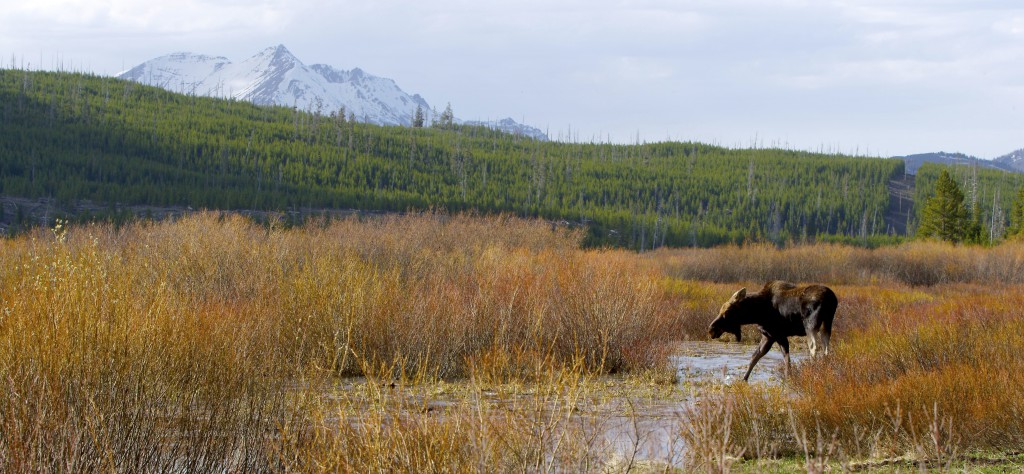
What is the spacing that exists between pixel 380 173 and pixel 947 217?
61.8 metres

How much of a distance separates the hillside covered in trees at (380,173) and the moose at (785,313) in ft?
198

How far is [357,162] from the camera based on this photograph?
107 m

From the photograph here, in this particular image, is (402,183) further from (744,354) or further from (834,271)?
(744,354)

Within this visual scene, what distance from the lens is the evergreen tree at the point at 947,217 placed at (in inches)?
2566

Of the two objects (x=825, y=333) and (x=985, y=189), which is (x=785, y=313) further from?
(x=985, y=189)

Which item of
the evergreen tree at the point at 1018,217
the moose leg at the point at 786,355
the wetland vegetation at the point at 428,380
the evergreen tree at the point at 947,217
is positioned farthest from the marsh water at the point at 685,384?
the evergreen tree at the point at 1018,217

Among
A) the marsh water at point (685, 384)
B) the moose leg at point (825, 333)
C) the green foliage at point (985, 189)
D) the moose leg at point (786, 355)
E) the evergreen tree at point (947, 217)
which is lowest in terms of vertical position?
the marsh water at point (685, 384)

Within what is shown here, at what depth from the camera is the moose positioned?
13.3m

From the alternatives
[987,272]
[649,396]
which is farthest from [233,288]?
[987,272]

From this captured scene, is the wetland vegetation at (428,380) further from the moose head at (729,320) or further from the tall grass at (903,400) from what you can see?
the moose head at (729,320)

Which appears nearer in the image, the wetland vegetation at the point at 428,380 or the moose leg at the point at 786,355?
the wetland vegetation at the point at 428,380

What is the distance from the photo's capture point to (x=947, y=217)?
65.4m

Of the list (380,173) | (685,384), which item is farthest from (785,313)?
(380,173)

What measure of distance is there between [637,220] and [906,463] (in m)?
95.8
